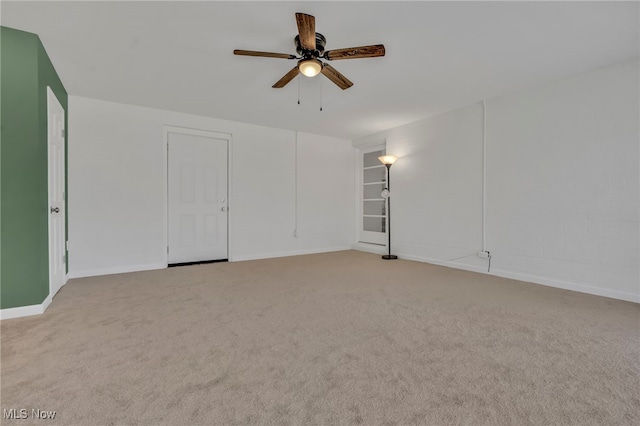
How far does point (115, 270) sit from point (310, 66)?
12.1ft

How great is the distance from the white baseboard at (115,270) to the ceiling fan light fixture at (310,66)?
3.47 metres

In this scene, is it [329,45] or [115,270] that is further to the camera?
[115,270]

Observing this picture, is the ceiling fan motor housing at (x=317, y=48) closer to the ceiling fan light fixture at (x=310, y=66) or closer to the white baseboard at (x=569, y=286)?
the ceiling fan light fixture at (x=310, y=66)

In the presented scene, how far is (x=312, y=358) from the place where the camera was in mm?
1764

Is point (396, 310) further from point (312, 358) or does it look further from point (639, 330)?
point (639, 330)

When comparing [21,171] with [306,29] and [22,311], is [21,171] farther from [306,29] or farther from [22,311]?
[306,29]

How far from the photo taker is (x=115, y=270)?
4.00m

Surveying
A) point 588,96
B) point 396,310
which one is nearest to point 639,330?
point 396,310

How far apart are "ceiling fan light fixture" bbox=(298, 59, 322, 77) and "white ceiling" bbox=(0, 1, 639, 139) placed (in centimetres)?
26

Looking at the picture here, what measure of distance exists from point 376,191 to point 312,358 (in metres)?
4.57

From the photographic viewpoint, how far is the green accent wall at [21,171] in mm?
2383

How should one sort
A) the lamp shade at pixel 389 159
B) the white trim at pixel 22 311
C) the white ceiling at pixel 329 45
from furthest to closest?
the lamp shade at pixel 389 159 < the white trim at pixel 22 311 < the white ceiling at pixel 329 45

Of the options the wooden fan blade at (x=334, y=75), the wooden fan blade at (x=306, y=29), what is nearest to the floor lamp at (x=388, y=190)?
the wooden fan blade at (x=334, y=75)

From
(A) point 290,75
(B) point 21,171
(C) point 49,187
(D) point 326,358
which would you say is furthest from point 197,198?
(D) point 326,358
